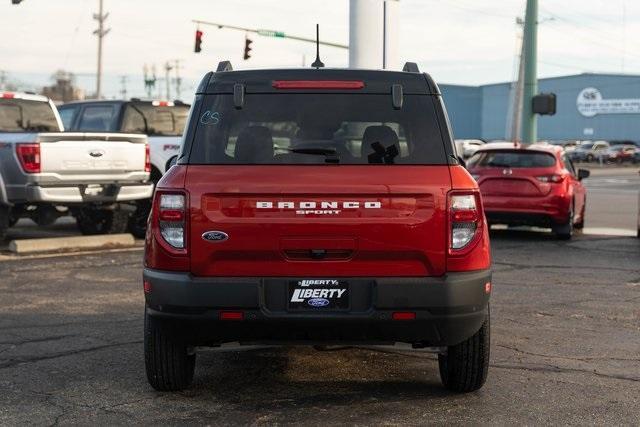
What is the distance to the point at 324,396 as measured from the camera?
532 centimetres

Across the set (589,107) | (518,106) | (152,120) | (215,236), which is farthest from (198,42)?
(589,107)

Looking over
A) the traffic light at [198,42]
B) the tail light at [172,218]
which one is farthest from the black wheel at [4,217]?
the traffic light at [198,42]

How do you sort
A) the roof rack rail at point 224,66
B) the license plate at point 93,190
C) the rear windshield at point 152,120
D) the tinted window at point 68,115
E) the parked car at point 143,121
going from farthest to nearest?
the tinted window at point 68,115
the rear windshield at point 152,120
the parked car at point 143,121
the license plate at point 93,190
the roof rack rail at point 224,66

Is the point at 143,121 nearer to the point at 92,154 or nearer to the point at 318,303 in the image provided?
the point at 92,154

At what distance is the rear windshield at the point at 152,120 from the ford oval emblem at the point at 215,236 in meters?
10.3

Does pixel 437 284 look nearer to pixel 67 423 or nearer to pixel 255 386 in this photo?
pixel 255 386

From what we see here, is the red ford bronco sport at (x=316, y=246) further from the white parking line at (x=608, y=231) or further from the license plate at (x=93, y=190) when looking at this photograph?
the white parking line at (x=608, y=231)

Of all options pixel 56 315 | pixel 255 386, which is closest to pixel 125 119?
pixel 56 315

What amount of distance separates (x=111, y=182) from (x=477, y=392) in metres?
8.02

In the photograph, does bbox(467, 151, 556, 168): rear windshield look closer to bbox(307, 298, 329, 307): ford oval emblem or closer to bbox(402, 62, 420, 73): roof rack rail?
bbox(402, 62, 420, 73): roof rack rail

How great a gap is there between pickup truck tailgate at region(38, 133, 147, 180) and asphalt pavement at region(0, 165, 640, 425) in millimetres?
2696

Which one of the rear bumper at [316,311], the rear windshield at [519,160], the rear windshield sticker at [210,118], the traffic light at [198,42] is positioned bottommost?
the rear bumper at [316,311]

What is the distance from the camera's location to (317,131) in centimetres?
507

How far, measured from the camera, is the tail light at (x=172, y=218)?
475 cm
